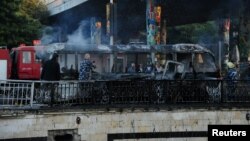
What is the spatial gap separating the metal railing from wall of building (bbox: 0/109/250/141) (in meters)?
0.31

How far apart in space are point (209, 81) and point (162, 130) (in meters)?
2.01

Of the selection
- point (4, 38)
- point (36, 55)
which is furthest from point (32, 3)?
point (36, 55)

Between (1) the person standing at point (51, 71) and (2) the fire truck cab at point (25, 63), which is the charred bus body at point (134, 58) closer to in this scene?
(2) the fire truck cab at point (25, 63)

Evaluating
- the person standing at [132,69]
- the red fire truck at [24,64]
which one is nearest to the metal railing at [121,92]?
the person standing at [132,69]

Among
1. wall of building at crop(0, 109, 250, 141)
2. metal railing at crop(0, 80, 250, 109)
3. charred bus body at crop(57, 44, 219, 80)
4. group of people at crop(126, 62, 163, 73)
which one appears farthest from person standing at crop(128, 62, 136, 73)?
wall of building at crop(0, 109, 250, 141)

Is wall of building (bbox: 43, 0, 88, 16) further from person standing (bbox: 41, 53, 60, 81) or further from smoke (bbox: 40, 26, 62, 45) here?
person standing (bbox: 41, 53, 60, 81)

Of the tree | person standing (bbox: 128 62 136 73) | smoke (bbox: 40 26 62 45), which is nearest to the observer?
person standing (bbox: 128 62 136 73)

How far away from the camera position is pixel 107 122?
12359mm

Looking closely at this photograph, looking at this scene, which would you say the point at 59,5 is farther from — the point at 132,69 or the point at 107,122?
the point at 107,122

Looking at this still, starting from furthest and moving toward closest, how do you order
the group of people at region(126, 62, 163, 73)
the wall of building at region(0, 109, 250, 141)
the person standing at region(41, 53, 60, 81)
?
the group of people at region(126, 62, 163, 73)
the person standing at region(41, 53, 60, 81)
the wall of building at region(0, 109, 250, 141)

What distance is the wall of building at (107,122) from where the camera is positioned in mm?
11617

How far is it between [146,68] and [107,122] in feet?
25.5

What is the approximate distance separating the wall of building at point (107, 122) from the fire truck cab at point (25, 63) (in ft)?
26.2

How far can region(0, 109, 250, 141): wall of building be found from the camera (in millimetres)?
11617
